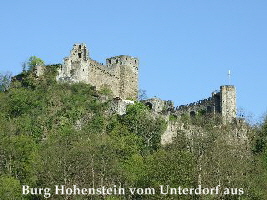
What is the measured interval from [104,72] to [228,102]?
13864 mm

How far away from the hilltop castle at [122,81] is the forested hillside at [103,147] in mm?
1549

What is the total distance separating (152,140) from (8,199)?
57.2 ft

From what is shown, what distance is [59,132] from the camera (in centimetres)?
5997

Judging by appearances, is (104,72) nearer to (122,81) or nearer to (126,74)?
(122,81)

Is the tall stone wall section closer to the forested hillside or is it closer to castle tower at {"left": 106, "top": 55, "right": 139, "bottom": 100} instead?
castle tower at {"left": 106, "top": 55, "right": 139, "bottom": 100}

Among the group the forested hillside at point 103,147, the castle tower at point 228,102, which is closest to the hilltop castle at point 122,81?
the castle tower at point 228,102

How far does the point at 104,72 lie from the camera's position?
246ft

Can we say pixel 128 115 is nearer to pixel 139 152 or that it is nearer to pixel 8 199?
pixel 139 152

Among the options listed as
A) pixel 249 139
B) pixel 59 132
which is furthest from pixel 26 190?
pixel 249 139

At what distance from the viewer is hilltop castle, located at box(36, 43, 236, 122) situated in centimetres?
6769

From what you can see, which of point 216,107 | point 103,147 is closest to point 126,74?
point 216,107

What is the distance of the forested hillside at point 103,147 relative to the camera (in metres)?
45.5

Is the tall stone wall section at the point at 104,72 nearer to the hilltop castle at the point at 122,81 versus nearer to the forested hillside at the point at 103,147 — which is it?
the hilltop castle at the point at 122,81

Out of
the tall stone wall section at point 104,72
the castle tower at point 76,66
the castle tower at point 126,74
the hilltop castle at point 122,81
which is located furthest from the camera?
the castle tower at point 126,74
